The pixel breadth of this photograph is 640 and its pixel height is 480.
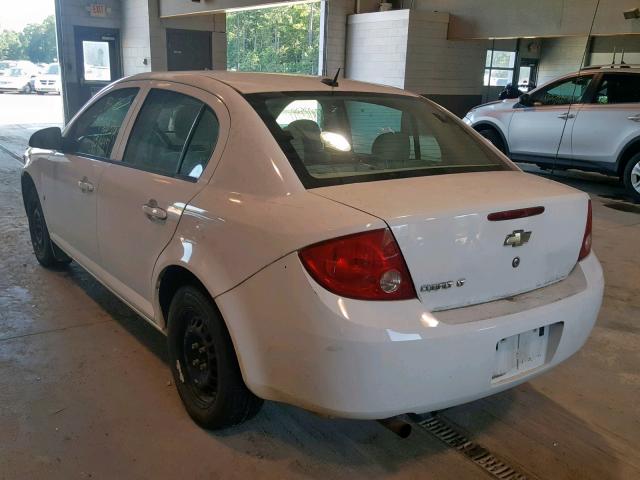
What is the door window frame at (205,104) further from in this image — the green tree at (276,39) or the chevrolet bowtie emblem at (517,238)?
the green tree at (276,39)

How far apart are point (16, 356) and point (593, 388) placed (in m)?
3.12

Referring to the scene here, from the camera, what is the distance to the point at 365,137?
2848 millimetres

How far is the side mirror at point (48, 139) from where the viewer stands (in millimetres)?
3825

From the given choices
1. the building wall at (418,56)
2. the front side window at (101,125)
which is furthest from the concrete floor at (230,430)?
the building wall at (418,56)

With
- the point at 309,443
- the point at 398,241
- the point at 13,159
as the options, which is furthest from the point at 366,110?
the point at 13,159

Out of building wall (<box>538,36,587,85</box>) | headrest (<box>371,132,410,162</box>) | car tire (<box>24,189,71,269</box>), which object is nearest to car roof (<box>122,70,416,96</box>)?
headrest (<box>371,132,410,162</box>)

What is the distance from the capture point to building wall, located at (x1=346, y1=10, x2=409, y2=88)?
1162 cm

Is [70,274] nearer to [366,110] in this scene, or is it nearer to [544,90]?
[366,110]

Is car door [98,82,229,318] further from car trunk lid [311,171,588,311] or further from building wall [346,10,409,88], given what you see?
building wall [346,10,409,88]

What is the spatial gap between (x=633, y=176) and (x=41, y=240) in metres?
7.27

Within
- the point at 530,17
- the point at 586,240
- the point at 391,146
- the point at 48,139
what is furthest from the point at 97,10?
the point at 586,240

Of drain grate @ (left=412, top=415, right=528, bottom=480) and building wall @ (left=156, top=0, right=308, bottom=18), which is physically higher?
building wall @ (left=156, top=0, right=308, bottom=18)

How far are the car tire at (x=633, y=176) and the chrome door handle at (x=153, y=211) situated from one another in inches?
284

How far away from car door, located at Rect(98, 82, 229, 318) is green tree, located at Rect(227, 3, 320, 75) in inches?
414
